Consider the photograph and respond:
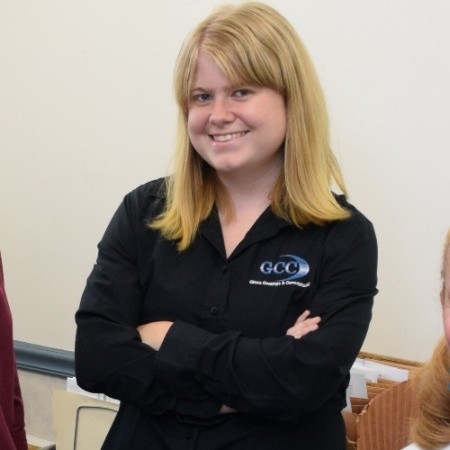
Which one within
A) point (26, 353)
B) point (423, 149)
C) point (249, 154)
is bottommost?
point (26, 353)

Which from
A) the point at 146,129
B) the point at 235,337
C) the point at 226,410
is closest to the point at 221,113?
the point at 235,337

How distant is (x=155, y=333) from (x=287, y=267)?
0.28 m

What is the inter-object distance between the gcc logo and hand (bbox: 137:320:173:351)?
21 centimetres

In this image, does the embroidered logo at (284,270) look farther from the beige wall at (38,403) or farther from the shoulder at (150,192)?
the beige wall at (38,403)

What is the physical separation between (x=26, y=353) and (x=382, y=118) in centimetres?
166

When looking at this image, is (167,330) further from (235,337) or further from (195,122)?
(195,122)

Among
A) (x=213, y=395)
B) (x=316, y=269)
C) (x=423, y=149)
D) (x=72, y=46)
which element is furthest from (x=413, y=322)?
(x=72, y=46)

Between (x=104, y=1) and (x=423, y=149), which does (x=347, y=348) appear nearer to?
(x=423, y=149)

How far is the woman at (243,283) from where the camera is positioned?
1424mm

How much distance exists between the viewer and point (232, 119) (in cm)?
148

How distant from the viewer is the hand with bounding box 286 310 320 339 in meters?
1.43

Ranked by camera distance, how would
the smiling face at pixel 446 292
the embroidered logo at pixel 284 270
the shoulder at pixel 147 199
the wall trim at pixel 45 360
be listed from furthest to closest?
the wall trim at pixel 45 360 < the shoulder at pixel 147 199 < the embroidered logo at pixel 284 270 < the smiling face at pixel 446 292

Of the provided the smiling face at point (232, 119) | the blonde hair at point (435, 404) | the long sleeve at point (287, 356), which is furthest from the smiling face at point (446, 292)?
the smiling face at point (232, 119)

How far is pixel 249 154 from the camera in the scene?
1.50 metres
